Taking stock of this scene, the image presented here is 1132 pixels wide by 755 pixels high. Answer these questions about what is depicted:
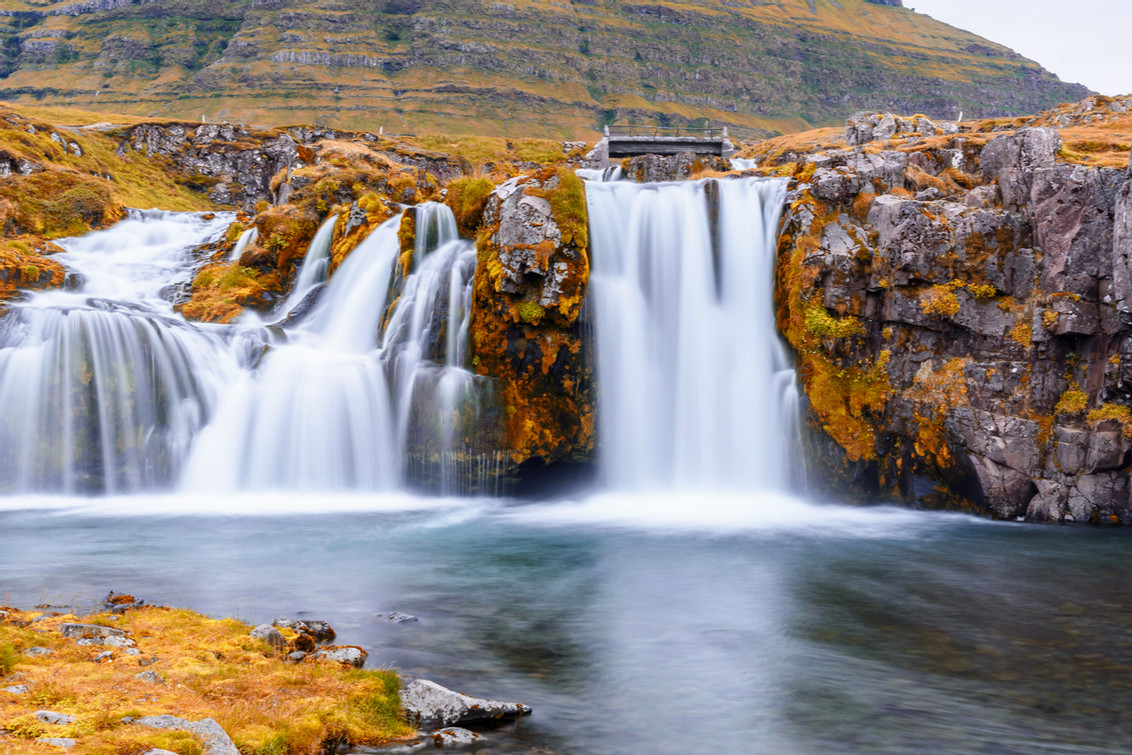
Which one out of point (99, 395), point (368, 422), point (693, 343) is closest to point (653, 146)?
point (693, 343)

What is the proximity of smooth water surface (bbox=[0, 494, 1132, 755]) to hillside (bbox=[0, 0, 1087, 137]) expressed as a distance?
136m

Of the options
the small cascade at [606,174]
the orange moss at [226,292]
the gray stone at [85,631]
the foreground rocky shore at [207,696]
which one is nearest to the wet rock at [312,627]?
the foreground rocky shore at [207,696]

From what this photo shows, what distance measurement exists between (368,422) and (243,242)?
12.0 metres

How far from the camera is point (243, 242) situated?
27406 mm

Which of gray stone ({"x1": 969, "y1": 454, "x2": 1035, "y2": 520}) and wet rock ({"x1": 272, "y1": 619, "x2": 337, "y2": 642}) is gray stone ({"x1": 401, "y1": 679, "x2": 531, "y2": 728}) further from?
gray stone ({"x1": 969, "y1": 454, "x2": 1035, "y2": 520})

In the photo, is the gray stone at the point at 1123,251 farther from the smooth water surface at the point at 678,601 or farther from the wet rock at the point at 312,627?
the wet rock at the point at 312,627

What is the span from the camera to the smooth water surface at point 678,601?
7715 millimetres

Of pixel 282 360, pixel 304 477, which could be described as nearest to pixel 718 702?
pixel 304 477

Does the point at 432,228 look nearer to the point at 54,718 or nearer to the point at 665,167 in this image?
the point at 54,718

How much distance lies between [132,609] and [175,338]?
12220 millimetres

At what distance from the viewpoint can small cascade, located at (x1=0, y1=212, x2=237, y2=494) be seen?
18609mm

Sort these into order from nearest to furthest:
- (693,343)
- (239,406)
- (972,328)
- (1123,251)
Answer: (1123,251)
(972,328)
(239,406)
(693,343)

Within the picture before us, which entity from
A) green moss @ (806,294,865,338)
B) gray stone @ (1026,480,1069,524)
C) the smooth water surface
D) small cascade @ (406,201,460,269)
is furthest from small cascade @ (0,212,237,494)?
gray stone @ (1026,480,1069,524)

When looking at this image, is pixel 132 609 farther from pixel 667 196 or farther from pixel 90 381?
pixel 667 196
